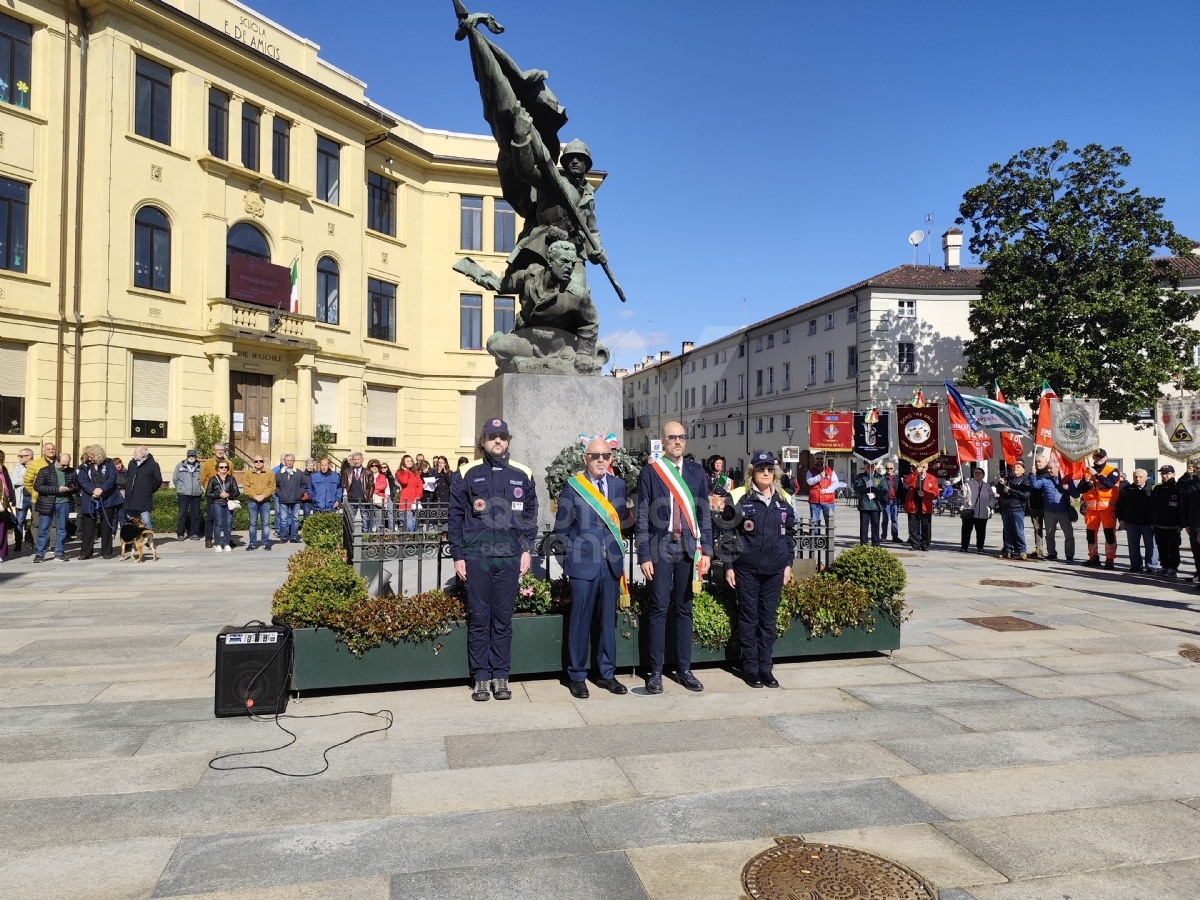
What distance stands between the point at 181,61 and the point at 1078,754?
2921 cm

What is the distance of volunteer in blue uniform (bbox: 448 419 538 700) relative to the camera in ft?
19.2

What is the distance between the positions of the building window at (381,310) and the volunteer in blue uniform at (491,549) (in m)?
28.6

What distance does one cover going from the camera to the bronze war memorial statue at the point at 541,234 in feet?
31.0

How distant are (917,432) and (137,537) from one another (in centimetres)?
2033

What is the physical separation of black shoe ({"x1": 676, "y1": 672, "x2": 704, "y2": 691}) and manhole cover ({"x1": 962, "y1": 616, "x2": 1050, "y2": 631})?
14.1ft

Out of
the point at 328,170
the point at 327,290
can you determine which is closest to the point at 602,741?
the point at 327,290

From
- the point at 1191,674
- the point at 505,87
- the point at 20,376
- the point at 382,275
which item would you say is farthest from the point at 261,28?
the point at 1191,674

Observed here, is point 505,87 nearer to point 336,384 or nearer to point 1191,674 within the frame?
point 1191,674

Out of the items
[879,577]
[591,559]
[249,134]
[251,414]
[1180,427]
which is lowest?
[879,577]

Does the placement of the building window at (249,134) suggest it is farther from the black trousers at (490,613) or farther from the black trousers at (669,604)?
the black trousers at (669,604)

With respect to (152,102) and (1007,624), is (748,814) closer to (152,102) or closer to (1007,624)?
(1007,624)

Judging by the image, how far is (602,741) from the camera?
5.01 m

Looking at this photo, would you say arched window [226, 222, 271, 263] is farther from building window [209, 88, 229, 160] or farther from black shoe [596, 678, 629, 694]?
black shoe [596, 678, 629, 694]

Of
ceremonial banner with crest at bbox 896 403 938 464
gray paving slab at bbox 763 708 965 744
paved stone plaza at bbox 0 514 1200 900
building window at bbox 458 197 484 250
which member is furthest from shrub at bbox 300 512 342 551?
building window at bbox 458 197 484 250
